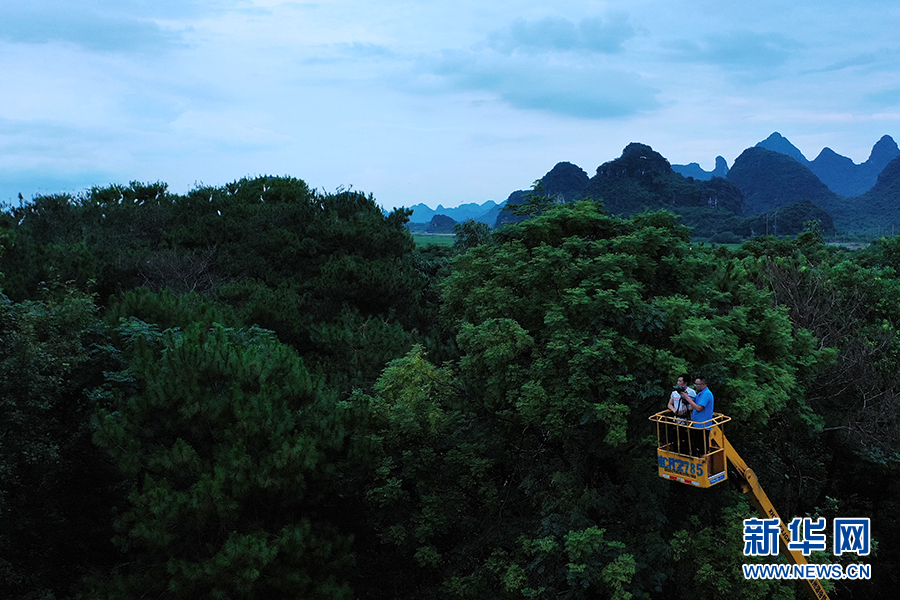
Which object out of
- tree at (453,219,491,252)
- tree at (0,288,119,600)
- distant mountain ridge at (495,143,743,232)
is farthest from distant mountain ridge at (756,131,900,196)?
tree at (0,288,119,600)

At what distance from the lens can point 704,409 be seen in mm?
7891

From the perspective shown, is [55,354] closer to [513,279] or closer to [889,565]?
[513,279]

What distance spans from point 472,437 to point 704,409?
5.61m

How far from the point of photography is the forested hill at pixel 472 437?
9.45m

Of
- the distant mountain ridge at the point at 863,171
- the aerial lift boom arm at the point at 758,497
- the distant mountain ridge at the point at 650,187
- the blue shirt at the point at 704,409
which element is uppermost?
the distant mountain ridge at the point at 863,171

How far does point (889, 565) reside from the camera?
15.0 m

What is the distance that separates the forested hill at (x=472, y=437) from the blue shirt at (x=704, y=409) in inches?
45.9

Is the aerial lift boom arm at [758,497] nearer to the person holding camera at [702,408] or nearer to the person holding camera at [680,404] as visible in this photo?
the person holding camera at [702,408]

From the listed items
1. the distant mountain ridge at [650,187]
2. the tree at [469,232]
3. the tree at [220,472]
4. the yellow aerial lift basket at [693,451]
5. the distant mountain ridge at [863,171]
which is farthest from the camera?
the distant mountain ridge at [863,171]

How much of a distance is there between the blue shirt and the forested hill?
1166 millimetres

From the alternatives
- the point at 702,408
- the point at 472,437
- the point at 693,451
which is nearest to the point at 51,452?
the point at 472,437

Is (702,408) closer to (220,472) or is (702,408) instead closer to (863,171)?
(220,472)

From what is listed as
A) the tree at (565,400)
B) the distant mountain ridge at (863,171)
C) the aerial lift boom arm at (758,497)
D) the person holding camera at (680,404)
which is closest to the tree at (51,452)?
the tree at (565,400)

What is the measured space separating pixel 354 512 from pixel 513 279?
18.9 feet
